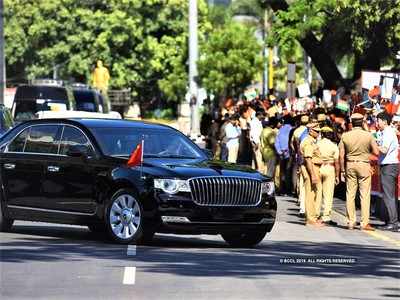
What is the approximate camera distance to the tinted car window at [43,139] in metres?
17.1

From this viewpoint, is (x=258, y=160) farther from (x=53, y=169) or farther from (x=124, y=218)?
(x=124, y=218)

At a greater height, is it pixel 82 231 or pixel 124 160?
pixel 124 160

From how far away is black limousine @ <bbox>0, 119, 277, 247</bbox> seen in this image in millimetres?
15578

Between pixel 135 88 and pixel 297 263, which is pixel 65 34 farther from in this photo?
pixel 297 263

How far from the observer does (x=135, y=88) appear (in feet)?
263

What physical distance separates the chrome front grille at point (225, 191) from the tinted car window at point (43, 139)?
2.39 m

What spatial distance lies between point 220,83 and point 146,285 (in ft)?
179

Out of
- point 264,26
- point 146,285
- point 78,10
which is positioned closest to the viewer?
point 146,285

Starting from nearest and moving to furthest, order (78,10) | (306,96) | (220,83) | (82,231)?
(82,231) < (306,96) < (220,83) < (78,10)

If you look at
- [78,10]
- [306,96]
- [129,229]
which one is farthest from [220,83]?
[129,229]

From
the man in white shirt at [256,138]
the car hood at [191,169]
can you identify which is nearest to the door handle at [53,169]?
the car hood at [191,169]

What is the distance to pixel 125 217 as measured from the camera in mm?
15820

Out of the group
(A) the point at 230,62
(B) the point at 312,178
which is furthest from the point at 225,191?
(A) the point at 230,62

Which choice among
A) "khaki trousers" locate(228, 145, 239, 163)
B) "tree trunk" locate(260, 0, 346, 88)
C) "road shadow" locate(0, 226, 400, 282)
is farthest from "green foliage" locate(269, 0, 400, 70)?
"road shadow" locate(0, 226, 400, 282)
